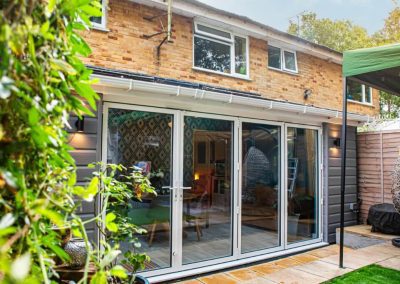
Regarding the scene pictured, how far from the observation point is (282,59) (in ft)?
28.9

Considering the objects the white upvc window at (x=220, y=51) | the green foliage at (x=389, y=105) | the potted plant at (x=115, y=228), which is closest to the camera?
the potted plant at (x=115, y=228)

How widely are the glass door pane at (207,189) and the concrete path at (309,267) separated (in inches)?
18.1

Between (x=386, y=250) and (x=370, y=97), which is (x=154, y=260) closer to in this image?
(x=386, y=250)

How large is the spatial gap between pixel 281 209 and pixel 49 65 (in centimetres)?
533

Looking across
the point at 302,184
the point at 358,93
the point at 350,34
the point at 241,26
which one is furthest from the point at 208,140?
the point at 350,34

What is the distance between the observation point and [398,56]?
3.87 meters

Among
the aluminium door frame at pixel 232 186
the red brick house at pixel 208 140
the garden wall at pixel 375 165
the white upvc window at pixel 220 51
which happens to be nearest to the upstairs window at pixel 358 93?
the red brick house at pixel 208 140

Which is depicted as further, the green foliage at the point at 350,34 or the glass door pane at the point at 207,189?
the green foliage at the point at 350,34

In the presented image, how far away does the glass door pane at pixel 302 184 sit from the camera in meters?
5.85

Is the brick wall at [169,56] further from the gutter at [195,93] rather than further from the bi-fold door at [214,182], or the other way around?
the bi-fold door at [214,182]

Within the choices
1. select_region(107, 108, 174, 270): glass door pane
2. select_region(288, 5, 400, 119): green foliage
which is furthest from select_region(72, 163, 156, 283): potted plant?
select_region(288, 5, 400, 119): green foliage

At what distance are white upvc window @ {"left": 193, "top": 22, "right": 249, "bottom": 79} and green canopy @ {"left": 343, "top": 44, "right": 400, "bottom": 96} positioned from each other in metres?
3.40

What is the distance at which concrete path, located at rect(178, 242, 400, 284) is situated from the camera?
4.31 m

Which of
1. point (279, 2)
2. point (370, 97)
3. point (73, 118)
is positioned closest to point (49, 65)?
point (73, 118)
